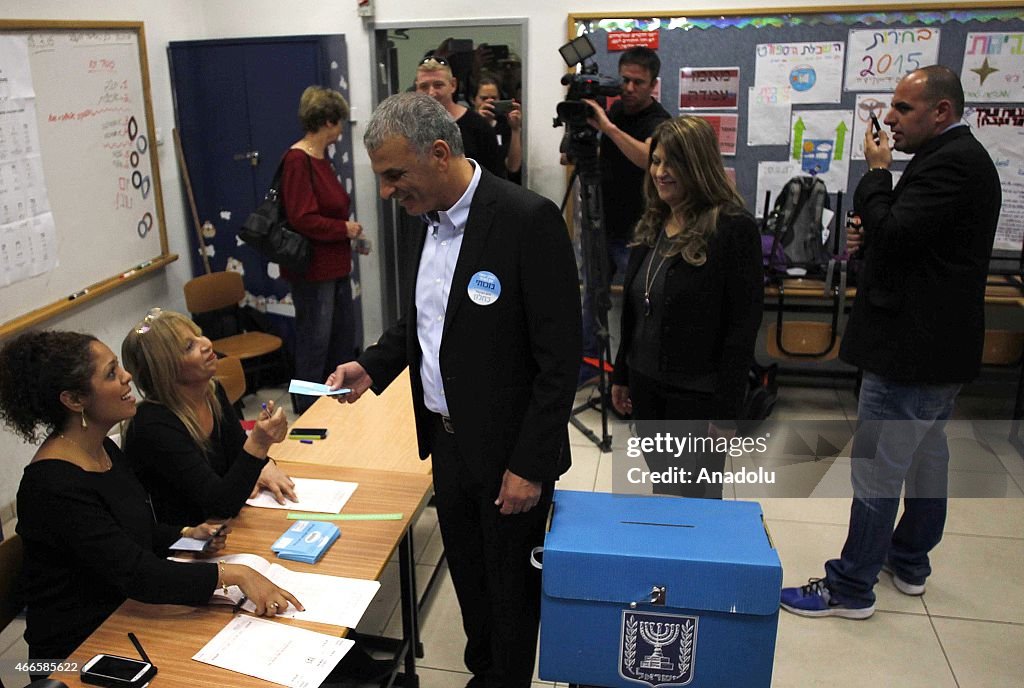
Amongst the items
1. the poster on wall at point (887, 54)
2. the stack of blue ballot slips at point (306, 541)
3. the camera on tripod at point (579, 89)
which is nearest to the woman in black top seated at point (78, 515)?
the stack of blue ballot slips at point (306, 541)

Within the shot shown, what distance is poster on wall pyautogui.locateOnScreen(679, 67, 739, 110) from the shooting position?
4.52m

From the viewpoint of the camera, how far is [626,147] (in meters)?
4.04

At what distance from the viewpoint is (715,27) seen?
14.6ft

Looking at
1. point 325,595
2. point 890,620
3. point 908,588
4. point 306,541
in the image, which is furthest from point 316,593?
point 908,588

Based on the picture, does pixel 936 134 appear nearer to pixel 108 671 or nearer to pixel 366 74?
pixel 108 671

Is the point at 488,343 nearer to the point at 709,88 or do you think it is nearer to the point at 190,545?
the point at 190,545

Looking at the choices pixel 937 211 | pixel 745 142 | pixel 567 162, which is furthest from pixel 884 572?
pixel 745 142

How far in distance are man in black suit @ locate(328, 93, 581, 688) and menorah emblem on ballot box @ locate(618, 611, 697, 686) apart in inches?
14.1

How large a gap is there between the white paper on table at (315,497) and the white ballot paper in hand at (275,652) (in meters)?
0.48

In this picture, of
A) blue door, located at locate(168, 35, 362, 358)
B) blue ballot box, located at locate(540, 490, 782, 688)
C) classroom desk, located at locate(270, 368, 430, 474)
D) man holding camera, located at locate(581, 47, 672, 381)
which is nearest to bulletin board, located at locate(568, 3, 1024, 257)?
man holding camera, located at locate(581, 47, 672, 381)

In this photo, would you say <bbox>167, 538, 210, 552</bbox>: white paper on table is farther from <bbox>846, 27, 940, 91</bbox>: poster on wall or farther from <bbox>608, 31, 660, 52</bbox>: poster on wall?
<bbox>846, 27, 940, 91</bbox>: poster on wall

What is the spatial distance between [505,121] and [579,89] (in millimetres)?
888

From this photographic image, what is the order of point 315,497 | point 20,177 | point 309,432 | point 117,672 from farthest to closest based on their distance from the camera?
point 20,177, point 309,432, point 315,497, point 117,672

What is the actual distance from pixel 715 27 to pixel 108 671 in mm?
4239
